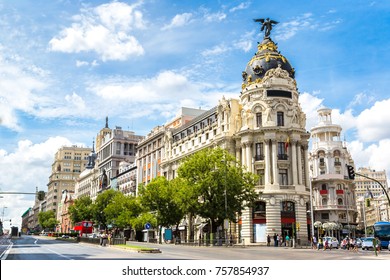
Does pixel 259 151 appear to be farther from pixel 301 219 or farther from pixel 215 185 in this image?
pixel 215 185

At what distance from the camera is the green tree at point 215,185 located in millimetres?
65375

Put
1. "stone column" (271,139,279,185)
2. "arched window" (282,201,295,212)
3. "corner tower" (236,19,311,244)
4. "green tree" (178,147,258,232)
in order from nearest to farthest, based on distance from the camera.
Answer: "green tree" (178,147,258,232), "corner tower" (236,19,311,244), "arched window" (282,201,295,212), "stone column" (271,139,279,185)

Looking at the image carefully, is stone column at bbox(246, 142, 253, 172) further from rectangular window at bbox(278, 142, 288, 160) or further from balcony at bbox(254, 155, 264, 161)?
rectangular window at bbox(278, 142, 288, 160)

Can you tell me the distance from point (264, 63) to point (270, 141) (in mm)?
15110

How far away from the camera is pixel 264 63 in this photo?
82.6m

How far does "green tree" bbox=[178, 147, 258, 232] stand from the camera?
65375mm

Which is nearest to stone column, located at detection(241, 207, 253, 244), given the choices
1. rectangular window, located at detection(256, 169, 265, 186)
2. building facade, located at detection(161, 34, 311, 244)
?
building facade, located at detection(161, 34, 311, 244)

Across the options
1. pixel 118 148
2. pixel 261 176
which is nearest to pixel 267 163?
pixel 261 176

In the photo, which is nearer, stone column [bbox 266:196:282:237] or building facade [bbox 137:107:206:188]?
stone column [bbox 266:196:282:237]
